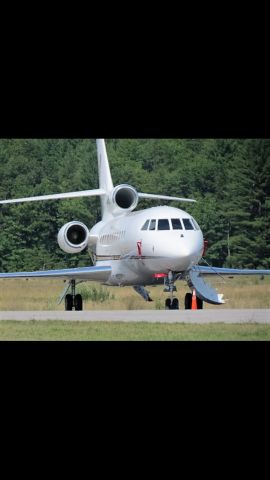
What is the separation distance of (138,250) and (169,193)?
35.0m

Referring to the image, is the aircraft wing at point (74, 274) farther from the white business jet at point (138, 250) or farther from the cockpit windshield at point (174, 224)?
the cockpit windshield at point (174, 224)

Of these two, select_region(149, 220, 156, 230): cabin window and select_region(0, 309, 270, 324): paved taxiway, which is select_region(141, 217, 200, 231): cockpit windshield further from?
select_region(0, 309, 270, 324): paved taxiway

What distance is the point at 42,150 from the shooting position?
245 ft

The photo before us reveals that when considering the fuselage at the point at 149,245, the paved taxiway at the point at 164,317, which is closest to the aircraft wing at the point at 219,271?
the fuselage at the point at 149,245

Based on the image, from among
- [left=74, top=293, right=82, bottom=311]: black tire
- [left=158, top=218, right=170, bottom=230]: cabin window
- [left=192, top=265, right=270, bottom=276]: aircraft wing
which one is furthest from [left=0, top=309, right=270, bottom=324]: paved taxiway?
[left=74, top=293, right=82, bottom=311]: black tire

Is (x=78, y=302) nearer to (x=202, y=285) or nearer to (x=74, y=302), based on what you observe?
(x=74, y=302)

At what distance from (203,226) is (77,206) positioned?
21.1 feet

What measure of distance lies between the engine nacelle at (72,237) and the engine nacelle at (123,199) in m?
1.90

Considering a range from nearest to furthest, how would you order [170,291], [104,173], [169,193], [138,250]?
[170,291] → [138,250] → [104,173] → [169,193]

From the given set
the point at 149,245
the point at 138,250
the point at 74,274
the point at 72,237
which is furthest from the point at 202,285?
the point at 72,237

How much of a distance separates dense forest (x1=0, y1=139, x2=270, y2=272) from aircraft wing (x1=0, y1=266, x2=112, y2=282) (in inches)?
1026

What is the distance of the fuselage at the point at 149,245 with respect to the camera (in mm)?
28016

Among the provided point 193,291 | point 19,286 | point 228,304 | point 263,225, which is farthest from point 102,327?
point 263,225

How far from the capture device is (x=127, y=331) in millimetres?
21453
